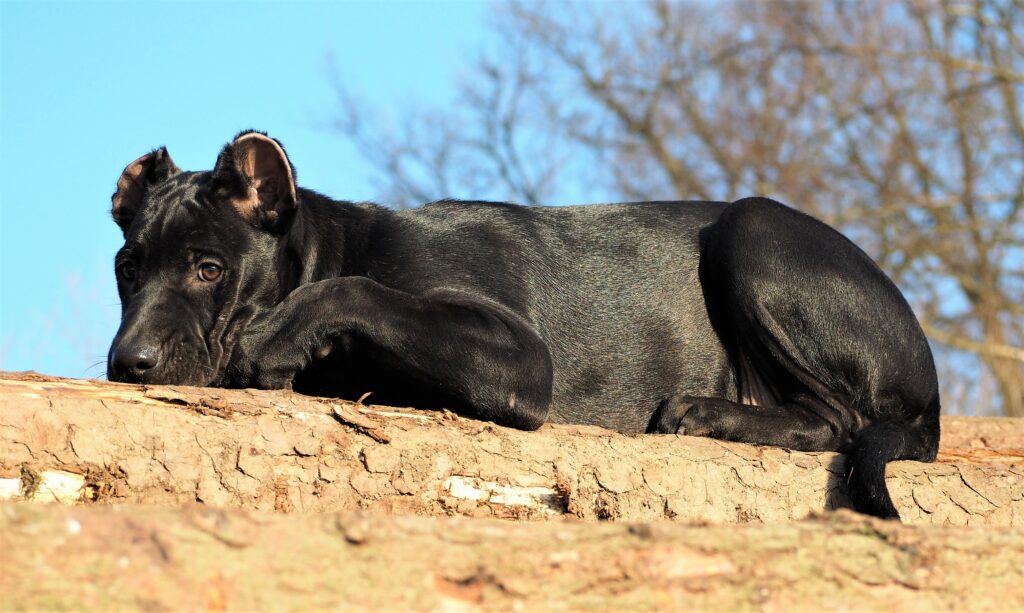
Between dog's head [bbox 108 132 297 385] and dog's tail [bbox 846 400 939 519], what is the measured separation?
9.39 ft

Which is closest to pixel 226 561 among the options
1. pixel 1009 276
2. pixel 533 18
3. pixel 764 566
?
pixel 764 566

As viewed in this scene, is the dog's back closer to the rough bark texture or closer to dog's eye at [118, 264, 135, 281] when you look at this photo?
dog's eye at [118, 264, 135, 281]

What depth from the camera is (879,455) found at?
5.11 metres

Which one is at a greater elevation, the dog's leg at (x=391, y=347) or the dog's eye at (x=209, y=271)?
the dog's eye at (x=209, y=271)

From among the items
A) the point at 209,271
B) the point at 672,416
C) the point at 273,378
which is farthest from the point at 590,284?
the point at 209,271

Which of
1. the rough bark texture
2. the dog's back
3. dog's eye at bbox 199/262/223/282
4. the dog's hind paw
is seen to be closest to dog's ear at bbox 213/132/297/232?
dog's eye at bbox 199/262/223/282

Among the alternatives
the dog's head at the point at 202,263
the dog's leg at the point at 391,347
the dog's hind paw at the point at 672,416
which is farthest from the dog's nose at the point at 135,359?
the dog's hind paw at the point at 672,416

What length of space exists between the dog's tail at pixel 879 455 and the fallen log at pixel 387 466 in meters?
0.10

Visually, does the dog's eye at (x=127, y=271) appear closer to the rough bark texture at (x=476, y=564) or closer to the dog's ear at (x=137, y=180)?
the dog's ear at (x=137, y=180)

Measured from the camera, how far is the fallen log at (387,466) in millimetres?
4168

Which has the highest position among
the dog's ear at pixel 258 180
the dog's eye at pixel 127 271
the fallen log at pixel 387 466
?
the dog's ear at pixel 258 180

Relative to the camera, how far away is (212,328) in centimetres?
525

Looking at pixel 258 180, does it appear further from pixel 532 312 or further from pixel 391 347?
pixel 532 312

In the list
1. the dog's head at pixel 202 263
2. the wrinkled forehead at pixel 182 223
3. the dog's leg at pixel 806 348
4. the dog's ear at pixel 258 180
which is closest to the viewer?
the dog's head at pixel 202 263
